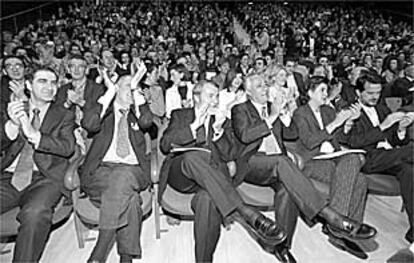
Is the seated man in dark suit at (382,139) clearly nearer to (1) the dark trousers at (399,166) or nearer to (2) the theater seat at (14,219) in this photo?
(1) the dark trousers at (399,166)

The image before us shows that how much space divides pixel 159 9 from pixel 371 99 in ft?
43.8

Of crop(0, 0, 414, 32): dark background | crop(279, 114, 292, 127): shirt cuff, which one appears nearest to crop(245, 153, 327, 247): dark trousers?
crop(279, 114, 292, 127): shirt cuff

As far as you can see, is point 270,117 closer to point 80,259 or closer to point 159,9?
point 80,259

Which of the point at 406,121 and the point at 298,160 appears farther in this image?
the point at 406,121

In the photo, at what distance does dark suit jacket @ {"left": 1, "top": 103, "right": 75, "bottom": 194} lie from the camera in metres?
2.86

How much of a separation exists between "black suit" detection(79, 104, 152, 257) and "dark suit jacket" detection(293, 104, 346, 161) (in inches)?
37.4

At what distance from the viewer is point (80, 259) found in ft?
10.3

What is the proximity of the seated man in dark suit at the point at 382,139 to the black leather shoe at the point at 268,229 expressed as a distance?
89 cm

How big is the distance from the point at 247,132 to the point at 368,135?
2.77ft

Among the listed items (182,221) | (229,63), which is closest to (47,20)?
(229,63)

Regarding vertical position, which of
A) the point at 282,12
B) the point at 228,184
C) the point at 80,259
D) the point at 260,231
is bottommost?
the point at 80,259

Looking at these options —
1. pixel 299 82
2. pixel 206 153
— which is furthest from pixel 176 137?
pixel 299 82

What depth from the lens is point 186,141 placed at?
323cm

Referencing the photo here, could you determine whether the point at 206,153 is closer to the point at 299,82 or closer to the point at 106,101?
the point at 106,101
